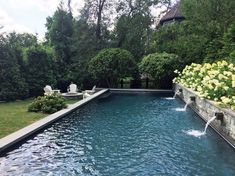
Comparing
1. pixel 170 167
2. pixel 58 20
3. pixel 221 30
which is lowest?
pixel 170 167

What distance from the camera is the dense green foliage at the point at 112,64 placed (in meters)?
22.7

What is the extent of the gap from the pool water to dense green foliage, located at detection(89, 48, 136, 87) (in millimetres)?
11507

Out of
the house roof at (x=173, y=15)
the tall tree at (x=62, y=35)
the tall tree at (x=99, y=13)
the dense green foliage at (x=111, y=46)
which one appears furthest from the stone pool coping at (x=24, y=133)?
the house roof at (x=173, y=15)

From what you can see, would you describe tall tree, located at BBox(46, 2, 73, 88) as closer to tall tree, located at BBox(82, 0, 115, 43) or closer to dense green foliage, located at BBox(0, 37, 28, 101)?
tall tree, located at BBox(82, 0, 115, 43)

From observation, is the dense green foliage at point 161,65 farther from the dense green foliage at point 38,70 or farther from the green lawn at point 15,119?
the green lawn at point 15,119

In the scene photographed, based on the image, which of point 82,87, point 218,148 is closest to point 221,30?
point 82,87

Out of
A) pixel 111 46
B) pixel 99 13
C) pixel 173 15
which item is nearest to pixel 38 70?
pixel 111 46

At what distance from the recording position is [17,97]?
57.6ft

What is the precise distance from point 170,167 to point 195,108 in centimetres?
735

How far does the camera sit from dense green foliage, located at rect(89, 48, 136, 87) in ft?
74.4

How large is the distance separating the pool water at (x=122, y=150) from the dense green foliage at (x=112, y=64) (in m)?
11.5

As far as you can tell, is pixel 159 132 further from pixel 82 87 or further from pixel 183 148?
pixel 82 87

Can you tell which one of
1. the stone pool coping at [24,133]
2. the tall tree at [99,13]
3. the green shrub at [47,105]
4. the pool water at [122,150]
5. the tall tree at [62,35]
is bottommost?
the pool water at [122,150]

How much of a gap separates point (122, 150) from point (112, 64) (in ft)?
51.1
